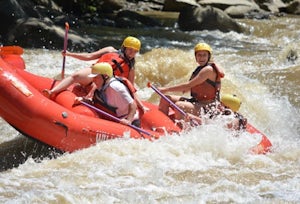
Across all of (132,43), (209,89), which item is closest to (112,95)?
(132,43)

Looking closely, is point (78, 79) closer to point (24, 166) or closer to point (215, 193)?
point (24, 166)

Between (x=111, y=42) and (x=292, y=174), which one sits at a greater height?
(x=292, y=174)

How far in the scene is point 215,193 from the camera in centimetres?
555

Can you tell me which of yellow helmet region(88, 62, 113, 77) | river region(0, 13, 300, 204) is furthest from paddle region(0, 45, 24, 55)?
yellow helmet region(88, 62, 113, 77)

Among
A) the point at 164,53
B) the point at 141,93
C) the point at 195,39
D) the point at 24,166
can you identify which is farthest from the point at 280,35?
the point at 24,166

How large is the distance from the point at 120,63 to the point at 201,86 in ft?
3.30

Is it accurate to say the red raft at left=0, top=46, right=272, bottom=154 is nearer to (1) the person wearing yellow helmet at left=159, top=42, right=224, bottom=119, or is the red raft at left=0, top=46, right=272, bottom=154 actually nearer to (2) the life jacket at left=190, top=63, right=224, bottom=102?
(1) the person wearing yellow helmet at left=159, top=42, right=224, bottom=119

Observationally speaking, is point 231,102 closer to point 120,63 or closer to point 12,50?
point 120,63

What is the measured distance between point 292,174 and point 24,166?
270cm

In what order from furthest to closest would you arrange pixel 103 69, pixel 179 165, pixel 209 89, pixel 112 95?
1. pixel 209 89
2. pixel 112 95
3. pixel 103 69
4. pixel 179 165

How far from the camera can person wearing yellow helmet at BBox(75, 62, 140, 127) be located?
22.1 ft

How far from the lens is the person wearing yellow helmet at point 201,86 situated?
7.30m

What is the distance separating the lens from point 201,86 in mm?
7426

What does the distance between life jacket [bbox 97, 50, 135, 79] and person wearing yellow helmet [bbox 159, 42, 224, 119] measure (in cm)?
48
